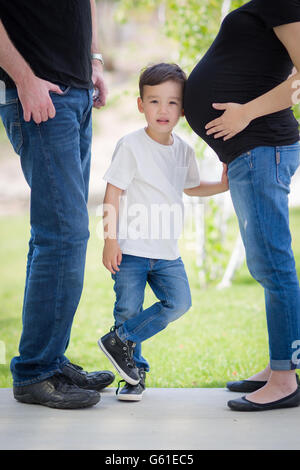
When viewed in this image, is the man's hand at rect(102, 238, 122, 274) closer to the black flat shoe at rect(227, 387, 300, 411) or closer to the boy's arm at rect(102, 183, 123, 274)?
the boy's arm at rect(102, 183, 123, 274)

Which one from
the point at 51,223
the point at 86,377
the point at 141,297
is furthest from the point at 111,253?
the point at 86,377

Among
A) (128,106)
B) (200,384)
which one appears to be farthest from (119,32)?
(200,384)

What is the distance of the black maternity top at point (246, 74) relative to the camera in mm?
1858

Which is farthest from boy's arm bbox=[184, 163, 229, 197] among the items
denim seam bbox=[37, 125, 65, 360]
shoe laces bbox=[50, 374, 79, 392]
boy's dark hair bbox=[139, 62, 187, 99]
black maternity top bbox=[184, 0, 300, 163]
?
shoe laces bbox=[50, 374, 79, 392]

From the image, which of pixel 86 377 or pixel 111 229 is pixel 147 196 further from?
pixel 86 377

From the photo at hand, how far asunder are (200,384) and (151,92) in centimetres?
130

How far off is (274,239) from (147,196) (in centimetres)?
52

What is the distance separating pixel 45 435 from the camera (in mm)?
1676

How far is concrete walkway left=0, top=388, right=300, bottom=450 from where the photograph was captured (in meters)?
1.62

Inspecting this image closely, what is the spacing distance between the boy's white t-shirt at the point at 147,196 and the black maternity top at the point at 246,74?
0.91 ft

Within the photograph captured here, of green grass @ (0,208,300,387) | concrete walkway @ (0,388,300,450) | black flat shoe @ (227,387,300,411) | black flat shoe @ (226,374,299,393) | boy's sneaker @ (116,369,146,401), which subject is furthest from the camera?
green grass @ (0,208,300,387)

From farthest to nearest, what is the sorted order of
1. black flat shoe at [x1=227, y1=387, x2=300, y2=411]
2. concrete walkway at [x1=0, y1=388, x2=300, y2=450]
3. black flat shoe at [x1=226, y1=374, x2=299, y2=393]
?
1. black flat shoe at [x1=226, y1=374, x2=299, y2=393]
2. black flat shoe at [x1=227, y1=387, x2=300, y2=411]
3. concrete walkway at [x1=0, y1=388, x2=300, y2=450]

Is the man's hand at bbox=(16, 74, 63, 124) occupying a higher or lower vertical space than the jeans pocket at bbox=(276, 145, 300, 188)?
higher

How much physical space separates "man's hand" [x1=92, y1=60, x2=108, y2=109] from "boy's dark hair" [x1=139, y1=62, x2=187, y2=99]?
0.16m
